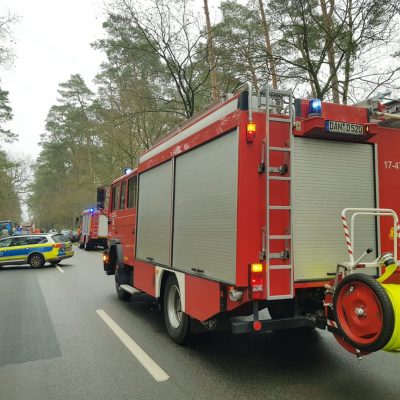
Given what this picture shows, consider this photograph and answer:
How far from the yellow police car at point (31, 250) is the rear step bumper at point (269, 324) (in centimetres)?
1574

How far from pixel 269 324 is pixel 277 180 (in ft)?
4.94

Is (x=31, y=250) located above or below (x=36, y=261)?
above

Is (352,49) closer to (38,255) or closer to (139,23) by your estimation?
(139,23)

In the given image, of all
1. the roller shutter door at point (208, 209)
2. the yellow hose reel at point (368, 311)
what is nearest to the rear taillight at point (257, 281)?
the roller shutter door at point (208, 209)

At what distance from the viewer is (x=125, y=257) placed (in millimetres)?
9078

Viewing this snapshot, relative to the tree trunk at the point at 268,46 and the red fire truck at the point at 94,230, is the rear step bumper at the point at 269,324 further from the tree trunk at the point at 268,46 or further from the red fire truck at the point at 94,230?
the red fire truck at the point at 94,230

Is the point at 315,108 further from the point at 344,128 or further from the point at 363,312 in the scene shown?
the point at 363,312

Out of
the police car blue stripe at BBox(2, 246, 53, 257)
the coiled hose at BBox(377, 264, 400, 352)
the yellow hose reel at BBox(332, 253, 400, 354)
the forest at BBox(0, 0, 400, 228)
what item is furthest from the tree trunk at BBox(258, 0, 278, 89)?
the coiled hose at BBox(377, 264, 400, 352)

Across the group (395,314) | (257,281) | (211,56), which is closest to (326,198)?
(257,281)

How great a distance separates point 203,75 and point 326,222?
A: 16.7 meters

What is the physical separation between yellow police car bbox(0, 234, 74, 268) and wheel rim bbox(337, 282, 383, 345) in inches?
660

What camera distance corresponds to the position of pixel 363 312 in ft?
12.6

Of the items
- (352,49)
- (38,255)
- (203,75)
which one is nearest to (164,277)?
(352,49)

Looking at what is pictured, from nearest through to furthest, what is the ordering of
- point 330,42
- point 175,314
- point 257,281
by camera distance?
point 257,281 < point 175,314 < point 330,42
